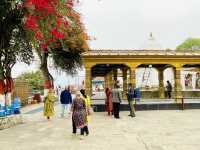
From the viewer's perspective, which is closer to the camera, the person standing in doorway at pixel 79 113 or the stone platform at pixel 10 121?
the person standing in doorway at pixel 79 113

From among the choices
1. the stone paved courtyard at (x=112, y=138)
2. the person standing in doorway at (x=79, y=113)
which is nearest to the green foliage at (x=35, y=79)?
the stone paved courtyard at (x=112, y=138)

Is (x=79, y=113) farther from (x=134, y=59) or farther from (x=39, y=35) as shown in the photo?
(x=134, y=59)

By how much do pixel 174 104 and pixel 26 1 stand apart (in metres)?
13.2

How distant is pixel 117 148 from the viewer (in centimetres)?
1102

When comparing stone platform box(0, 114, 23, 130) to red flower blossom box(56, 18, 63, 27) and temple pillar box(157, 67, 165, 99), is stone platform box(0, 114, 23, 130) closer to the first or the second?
red flower blossom box(56, 18, 63, 27)

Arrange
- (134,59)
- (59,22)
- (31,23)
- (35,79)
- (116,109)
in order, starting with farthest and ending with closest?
(35,79) → (134,59) → (116,109) → (59,22) → (31,23)

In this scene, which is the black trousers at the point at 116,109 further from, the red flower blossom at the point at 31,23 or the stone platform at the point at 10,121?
the red flower blossom at the point at 31,23

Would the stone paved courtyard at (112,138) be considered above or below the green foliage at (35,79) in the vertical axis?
below

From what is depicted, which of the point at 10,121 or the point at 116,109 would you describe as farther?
the point at 116,109

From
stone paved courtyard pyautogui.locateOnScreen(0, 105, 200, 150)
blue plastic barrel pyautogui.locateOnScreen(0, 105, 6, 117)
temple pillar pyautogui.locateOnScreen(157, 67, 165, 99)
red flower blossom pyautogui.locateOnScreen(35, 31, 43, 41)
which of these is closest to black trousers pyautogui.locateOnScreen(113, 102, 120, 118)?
stone paved courtyard pyautogui.locateOnScreen(0, 105, 200, 150)

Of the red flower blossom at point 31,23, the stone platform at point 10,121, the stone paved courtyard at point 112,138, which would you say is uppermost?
the red flower blossom at point 31,23

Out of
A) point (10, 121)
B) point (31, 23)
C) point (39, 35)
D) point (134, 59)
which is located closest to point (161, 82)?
point (134, 59)

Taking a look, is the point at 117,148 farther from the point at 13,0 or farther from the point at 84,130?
the point at 13,0

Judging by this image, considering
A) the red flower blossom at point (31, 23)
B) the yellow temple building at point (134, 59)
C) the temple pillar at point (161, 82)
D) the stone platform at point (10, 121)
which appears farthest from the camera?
the temple pillar at point (161, 82)
